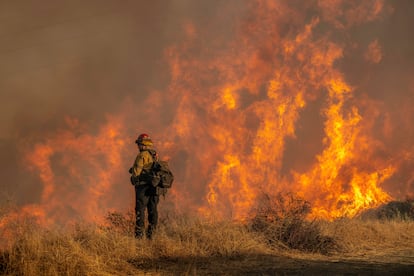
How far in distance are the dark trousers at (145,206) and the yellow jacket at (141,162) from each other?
327mm

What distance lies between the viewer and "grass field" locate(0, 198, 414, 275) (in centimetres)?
609

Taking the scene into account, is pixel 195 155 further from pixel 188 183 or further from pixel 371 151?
pixel 371 151

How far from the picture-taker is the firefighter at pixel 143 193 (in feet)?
28.3

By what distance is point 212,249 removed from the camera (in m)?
7.65

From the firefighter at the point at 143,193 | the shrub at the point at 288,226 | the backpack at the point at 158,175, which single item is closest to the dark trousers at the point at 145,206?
the firefighter at the point at 143,193

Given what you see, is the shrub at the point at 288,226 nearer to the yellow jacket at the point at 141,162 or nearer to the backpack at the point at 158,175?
the backpack at the point at 158,175

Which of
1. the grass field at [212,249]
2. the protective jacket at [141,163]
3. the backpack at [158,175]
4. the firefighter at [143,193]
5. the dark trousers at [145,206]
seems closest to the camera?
the grass field at [212,249]

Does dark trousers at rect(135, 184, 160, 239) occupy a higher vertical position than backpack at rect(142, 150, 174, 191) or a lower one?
lower

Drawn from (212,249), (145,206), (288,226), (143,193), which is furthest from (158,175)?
(288,226)

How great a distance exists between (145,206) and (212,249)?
77.2 inches

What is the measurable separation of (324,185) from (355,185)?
150 centimetres

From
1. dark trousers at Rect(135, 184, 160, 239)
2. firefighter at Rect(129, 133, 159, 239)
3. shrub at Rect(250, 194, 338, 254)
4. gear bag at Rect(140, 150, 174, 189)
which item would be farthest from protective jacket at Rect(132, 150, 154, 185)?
shrub at Rect(250, 194, 338, 254)

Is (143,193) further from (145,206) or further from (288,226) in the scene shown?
(288,226)

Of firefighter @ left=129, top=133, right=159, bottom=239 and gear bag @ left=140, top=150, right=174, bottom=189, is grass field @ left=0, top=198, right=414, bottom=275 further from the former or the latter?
gear bag @ left=140, top=150, right=174, bottom=189
